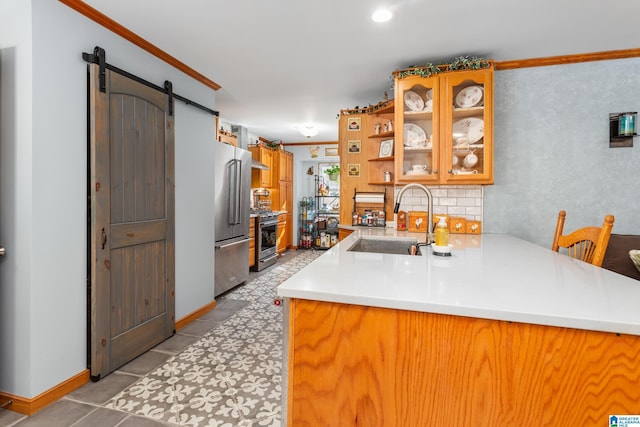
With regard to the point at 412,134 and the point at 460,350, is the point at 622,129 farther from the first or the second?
the point at 460,350

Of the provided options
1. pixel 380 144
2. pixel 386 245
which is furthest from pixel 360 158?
pixel 386 245

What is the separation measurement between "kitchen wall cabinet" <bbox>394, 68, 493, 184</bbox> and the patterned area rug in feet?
6.33

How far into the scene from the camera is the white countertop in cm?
87

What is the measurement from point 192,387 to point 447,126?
8.99ft

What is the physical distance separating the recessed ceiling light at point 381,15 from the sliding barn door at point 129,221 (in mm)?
1783

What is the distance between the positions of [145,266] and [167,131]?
114 cm

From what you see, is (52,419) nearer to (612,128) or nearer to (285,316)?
(285,316)

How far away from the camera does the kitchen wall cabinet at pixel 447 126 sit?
2652mm

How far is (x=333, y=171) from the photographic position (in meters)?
7.24

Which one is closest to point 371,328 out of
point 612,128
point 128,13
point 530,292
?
point 530,292

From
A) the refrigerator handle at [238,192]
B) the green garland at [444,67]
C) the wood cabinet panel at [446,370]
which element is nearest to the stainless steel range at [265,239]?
the refrigerator handle at [238,192]

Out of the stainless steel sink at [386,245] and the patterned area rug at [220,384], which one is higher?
the stainless steel sink at [386,245]

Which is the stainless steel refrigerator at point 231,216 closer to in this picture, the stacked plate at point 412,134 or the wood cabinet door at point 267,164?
the wood cabinet door at point 267,164

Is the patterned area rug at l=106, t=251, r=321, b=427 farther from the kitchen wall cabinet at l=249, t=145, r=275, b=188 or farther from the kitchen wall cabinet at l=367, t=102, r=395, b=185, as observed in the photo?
the kitchen wall cabinet at l=249, t=145, r=275, b=188
